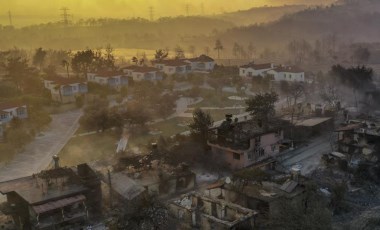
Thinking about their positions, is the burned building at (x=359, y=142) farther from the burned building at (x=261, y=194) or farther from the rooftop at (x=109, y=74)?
the rooftop at (x=109, y=74)

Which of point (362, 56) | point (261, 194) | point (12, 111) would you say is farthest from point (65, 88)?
point (362, 56)

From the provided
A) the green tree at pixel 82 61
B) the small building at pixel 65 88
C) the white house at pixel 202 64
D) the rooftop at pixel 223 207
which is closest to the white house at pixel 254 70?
the white house at pixel 202 64

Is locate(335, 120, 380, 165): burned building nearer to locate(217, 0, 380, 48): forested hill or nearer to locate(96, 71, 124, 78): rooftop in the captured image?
locate(96, 71, 124, 78): rooftop

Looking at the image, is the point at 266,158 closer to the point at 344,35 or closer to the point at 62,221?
the point at 62,221

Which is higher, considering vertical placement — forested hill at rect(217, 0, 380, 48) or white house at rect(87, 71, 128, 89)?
forested hill at rect(217, 0, 380, 48)

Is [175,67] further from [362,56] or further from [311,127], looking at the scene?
[311,127]

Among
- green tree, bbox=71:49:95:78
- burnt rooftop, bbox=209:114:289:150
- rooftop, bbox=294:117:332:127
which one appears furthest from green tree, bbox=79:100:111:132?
green tree, bbox=71:49:95:78

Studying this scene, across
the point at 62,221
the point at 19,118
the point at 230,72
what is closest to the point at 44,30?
the point at 230,72
